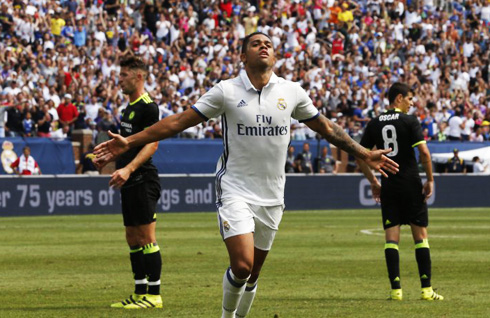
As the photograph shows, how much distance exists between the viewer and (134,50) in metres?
37.5

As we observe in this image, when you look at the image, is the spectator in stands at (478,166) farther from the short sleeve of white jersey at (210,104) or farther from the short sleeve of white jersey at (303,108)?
the short sleeve of white jersey at (210,104)

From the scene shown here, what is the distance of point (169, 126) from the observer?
878 centimetres

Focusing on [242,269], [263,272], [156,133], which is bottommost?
[263,272]

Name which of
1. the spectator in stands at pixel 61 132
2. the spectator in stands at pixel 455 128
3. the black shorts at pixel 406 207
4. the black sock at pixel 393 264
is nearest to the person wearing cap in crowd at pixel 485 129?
the spectator in stands at pixel 455 128

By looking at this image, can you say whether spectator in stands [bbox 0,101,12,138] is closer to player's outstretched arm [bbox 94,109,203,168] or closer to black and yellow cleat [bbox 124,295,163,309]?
black and yellow cleat [bbox 124,295,163,309]

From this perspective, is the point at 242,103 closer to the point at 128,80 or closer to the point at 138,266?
the point at 128,80

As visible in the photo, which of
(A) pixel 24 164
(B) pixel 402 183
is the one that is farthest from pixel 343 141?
(A) pixel 24 164

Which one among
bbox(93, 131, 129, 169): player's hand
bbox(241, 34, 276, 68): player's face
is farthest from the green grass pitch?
bbox(241, 34, 276, 68): player's face

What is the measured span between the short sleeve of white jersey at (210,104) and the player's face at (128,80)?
263cm

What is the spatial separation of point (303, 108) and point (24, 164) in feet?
73.5

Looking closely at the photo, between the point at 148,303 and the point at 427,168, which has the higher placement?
the point at 427,168

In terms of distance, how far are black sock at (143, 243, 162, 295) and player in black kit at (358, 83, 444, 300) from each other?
8.43 feet

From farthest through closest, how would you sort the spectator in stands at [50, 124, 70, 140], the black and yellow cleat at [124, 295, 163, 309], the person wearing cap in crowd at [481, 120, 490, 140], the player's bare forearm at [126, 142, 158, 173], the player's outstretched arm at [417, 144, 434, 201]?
the person wearing cap in crowd at [481, 120, 490, 140] < the spectator in stands at [50, 124, 70, 140] < the player's outstretched arm at [417, 144, 434, 201] < the black and yellow cleat at [124, 295, 163, 309] < the player's bare forearm at [126, 142, 158, 173]

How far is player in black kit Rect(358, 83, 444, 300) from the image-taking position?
1221cm
